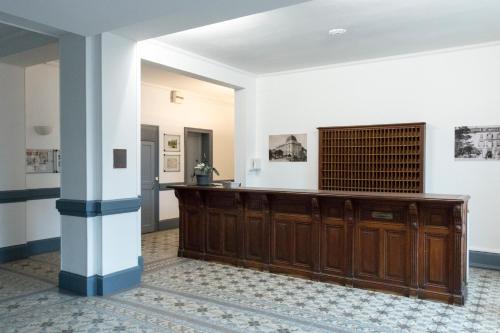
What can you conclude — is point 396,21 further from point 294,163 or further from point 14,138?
point 14,138

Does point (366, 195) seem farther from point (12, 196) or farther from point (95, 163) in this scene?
point (12, 196)

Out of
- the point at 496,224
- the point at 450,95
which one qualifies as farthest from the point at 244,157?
the point at 496,224

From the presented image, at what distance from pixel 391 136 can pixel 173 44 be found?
3.28 metres

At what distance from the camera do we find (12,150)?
5664mm

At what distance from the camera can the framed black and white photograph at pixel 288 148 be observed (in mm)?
6723

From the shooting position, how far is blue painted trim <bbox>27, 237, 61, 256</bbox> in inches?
233

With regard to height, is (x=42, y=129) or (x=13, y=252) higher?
(x=42, y=129)

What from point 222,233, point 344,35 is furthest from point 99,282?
point 344,35

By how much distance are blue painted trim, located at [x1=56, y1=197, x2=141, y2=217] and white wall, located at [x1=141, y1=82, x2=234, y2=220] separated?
351cm

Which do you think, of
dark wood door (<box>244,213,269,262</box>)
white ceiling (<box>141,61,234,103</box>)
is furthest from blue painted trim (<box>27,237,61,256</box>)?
dark wood door (<box>244,213,269,262</box>)

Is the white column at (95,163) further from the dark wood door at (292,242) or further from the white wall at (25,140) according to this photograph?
the white wall at (25,140)

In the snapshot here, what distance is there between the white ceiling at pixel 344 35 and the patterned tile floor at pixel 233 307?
9.42ft

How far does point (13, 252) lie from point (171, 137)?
3.56m

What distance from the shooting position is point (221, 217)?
5383 millimetres
